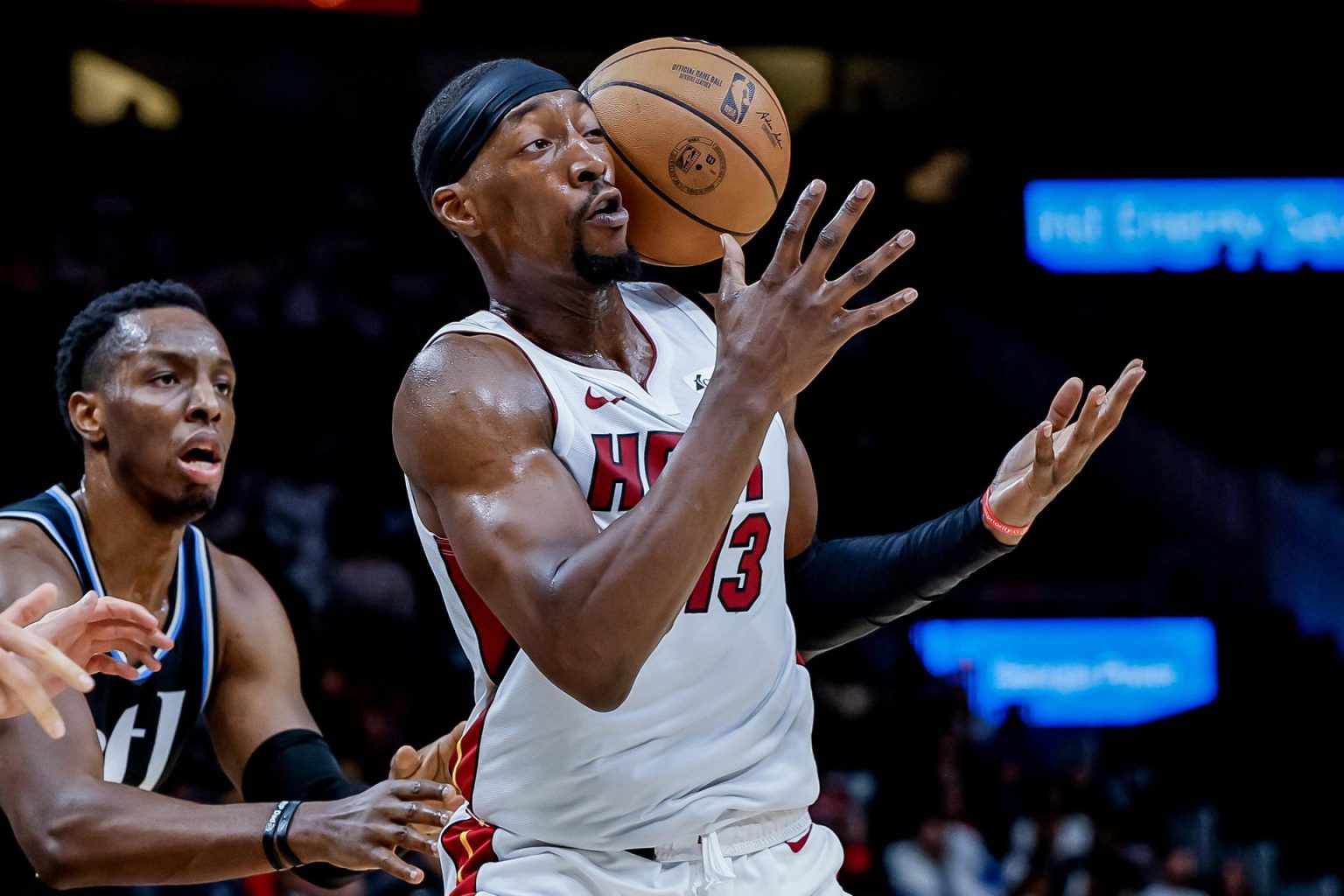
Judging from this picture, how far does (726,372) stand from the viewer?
7.86 feet

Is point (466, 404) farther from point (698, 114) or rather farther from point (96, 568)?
point (96, 568)

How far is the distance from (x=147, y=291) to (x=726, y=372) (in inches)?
87.3

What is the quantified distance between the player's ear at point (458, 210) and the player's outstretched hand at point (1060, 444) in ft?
3.76

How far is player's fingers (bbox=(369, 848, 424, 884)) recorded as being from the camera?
2879 mm

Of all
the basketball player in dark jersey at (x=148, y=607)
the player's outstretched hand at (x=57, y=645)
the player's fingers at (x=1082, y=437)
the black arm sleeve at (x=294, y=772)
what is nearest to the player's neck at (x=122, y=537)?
the basketball player in dark jersey at (x=148, y=607)

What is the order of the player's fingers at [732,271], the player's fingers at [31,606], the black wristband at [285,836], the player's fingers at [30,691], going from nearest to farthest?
the player's fingers at [30,691] < the player's fingers at [31,606] < the player's fingers at [732,271] < the black wristband at [285,836]

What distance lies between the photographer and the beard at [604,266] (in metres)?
2.94

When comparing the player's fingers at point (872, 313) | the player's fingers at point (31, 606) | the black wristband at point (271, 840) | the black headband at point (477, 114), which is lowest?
the black wristband at point (271, 840)

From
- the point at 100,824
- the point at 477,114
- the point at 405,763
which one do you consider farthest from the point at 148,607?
the point at 477,114

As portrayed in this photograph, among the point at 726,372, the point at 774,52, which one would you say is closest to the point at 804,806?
the point at 726,372

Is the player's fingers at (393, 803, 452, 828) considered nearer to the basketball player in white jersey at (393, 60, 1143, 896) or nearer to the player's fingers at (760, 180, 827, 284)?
the basketball player in white jersey at (393, 60, 1143, 896)

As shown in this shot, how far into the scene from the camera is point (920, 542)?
3.25 meters

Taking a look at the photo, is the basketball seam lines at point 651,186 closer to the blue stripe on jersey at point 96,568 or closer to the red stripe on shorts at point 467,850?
the red stripe on shorts at point 467,850

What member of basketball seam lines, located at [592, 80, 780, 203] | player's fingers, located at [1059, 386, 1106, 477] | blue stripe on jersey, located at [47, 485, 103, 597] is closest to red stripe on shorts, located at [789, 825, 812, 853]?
player's fingers, located at [1059, 386, 1106, 477]
